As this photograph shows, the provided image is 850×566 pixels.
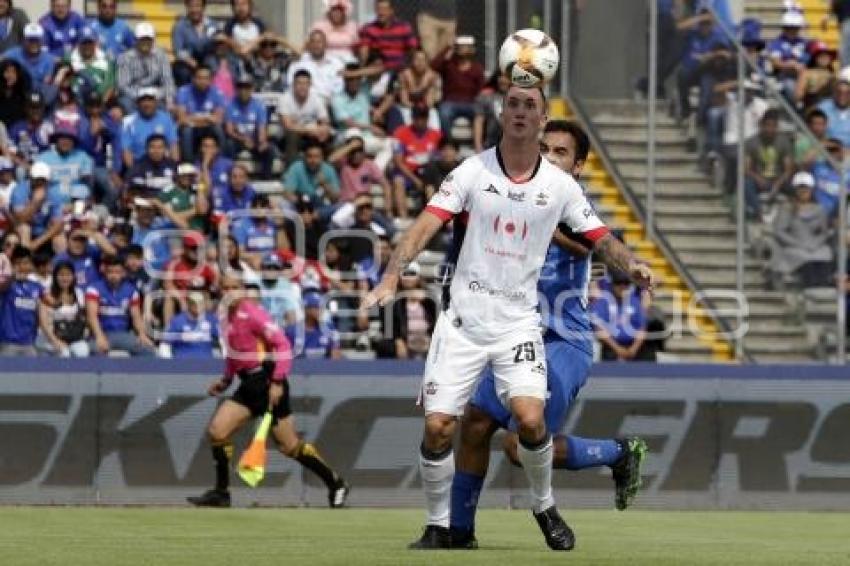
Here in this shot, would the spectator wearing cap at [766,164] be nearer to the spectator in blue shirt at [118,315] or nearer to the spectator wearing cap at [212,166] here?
the spectator wearing cap at [212,166]

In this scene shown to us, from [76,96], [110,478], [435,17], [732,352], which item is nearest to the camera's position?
[110,478]

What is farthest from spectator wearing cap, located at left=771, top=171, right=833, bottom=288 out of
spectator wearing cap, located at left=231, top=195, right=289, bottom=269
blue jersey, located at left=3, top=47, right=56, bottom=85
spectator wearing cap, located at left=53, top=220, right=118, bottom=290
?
blue jersey, located at left=3, top=47, right=56, bottom=85

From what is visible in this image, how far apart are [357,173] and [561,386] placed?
35.7ft

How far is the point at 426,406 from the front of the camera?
38.1 ft

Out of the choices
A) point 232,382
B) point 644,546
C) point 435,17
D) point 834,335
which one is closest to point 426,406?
point 644,546

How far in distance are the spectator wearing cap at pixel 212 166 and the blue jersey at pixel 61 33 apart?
6.57ft

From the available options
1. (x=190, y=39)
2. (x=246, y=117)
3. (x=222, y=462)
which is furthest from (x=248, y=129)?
(x=222, y=462)

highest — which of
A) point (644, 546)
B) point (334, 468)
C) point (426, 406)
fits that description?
point (426, 406)

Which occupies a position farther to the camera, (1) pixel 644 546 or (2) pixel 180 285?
(2) pixel 180 285

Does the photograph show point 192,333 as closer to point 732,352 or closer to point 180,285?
point 180,285

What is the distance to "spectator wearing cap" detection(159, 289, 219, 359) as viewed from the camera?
69.0 ft

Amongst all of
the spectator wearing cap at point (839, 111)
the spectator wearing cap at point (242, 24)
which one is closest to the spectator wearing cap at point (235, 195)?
the spectator wearing cap at point (242, 24)

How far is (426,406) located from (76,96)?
12437 millimetres

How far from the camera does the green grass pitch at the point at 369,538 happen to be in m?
11.3
